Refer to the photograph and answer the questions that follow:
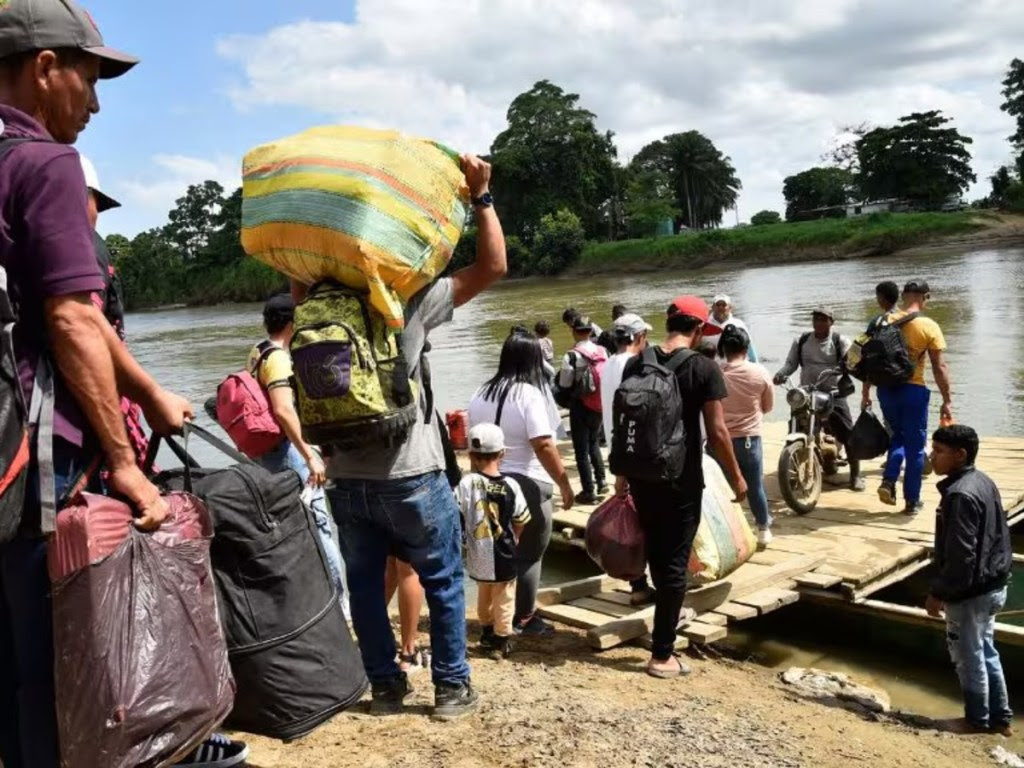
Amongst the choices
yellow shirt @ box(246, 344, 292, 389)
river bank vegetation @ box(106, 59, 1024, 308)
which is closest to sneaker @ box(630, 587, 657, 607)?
yellow shirt @ box(246, 344, 292, 389)

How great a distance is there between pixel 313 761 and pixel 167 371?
2781 centimetres

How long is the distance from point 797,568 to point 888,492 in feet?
5.71

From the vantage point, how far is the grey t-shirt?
11.4 ft

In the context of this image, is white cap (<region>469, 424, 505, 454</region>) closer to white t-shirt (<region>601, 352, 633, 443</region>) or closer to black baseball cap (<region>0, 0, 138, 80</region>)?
white t-shirt (<region>601, 352, 633, 443</region>)

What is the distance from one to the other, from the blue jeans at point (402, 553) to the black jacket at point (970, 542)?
8.13ft

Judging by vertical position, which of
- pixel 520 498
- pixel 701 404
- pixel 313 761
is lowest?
pixel 313 761

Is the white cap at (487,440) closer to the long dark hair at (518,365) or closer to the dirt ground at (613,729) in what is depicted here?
the long dark hair at (518,365)

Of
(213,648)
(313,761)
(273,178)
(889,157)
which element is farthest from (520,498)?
(889,157)

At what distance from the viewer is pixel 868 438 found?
7.78 m

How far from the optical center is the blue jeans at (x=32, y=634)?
6.83 feet

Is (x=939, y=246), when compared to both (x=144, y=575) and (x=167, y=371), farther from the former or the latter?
(x=144, y=575)

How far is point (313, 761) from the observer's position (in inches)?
133

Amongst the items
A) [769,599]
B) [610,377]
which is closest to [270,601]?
[769,599]

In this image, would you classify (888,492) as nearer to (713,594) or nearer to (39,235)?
(713,594)
